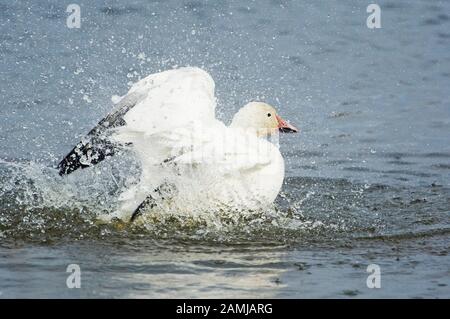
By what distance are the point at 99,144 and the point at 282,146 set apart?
2619 mm

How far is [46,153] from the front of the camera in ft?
33.3

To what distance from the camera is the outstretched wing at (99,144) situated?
27.3 ft

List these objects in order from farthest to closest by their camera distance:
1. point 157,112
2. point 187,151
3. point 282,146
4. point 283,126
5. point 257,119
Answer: point 282,146 → point 283,126 → point 257,119 → point 157,112 → point 187,151

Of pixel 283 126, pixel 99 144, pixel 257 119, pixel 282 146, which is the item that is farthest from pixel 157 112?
pixel 282 146

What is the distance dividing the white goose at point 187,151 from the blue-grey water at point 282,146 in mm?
198

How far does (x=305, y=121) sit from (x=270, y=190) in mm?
3121

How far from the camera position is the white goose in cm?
777

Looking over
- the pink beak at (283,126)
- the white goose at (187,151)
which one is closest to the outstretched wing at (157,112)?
the white goose at (187,151)

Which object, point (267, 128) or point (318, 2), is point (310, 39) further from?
point (267, 128)

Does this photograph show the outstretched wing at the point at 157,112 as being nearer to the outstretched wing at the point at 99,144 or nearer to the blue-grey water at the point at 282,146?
the outstretched wing at the point at 99,144

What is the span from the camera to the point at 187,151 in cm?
779

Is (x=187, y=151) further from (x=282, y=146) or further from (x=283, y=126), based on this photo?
(x=282, y=146)
